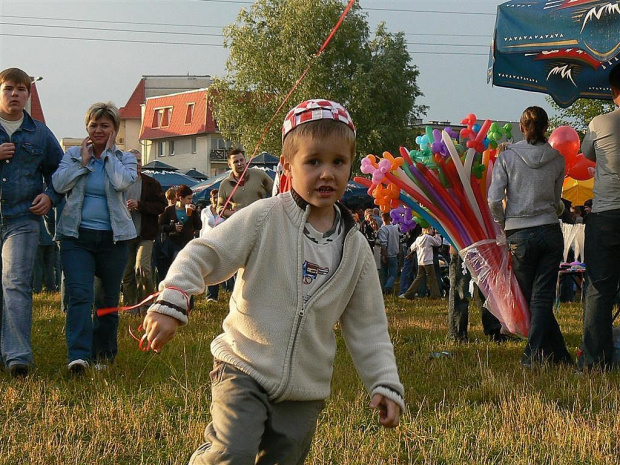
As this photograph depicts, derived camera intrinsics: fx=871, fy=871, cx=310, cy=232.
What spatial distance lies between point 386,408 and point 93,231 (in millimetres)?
3854

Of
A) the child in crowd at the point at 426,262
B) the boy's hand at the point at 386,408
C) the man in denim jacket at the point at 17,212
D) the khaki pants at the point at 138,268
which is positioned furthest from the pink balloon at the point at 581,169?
the child in crowd at the point at 426,262

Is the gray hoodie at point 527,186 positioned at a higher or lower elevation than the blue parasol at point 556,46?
lower

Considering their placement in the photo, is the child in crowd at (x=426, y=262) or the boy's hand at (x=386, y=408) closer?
the boy's hand at (x=386, y=408)

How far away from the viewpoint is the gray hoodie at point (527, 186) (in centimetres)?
743

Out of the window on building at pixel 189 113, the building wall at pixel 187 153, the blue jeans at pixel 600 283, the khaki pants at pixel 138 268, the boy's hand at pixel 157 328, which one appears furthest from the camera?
the window on building at pixel 189 113

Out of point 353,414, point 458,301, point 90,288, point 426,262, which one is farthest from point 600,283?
point 426,262

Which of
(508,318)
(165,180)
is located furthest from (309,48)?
(508,318)

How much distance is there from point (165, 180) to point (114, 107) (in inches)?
792

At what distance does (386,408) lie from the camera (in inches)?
134

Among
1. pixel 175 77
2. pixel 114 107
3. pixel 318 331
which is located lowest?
pixel 318 331

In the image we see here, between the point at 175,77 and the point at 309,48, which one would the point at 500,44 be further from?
the point at 175,77

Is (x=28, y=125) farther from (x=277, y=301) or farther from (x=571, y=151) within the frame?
(x=571, y=151)

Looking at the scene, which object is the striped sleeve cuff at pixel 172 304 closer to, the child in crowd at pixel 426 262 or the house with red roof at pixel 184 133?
the child in crowd at pixel 426 262

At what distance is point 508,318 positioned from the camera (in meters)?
7.79
